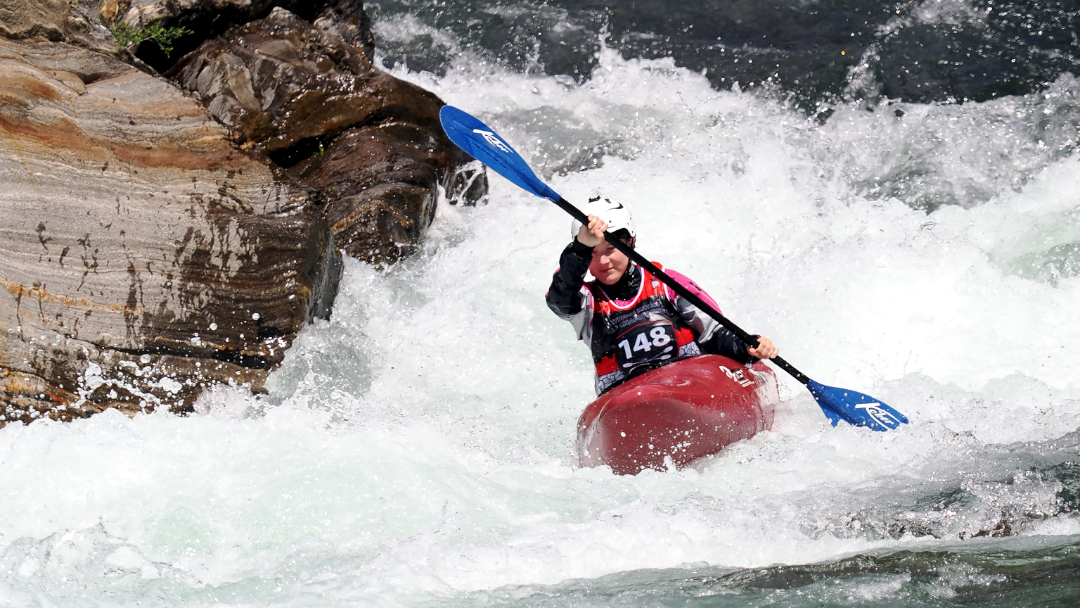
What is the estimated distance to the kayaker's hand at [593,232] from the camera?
365 cm

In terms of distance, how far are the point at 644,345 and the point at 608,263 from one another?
16.1 inches

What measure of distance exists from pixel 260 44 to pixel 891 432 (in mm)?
4521

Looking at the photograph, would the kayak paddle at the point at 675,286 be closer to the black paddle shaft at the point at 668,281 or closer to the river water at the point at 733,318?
the black paddle shaft at the point at 668,281

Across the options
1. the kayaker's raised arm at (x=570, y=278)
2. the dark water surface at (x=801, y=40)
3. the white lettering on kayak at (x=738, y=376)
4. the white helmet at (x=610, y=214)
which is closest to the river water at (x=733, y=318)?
the dark water surface at (x=801, y=40)

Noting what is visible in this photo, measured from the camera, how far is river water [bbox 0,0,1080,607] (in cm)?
319

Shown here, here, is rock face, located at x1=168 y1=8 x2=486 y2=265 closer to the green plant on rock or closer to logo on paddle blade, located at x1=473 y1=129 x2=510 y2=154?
the green plant on rock

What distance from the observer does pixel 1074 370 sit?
5109 millimetres

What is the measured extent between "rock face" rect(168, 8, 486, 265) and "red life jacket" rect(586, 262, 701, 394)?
1.89 m

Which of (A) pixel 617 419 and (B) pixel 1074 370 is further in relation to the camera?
(B) pixel 1074 370

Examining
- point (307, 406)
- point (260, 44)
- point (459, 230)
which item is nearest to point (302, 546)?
point (307, 406)

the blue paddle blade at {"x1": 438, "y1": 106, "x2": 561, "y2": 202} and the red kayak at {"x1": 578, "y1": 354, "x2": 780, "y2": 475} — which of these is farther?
the blue paddle blade at {"x1": 438, "y1": 106, "x2": 561, "y2": 202}

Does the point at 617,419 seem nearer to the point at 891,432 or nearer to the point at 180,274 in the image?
the point at 891,432

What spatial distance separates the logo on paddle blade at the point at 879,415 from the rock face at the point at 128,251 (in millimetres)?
2815

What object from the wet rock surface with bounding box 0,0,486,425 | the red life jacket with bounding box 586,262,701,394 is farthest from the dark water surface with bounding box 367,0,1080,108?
the red life jacket with bounding box 586,262,701,394
